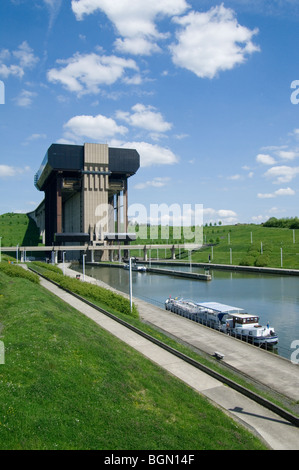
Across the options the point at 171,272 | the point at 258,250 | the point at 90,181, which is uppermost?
the point at 90,181

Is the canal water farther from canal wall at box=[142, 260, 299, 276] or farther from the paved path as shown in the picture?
the paved path

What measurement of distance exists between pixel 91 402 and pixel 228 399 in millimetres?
7786

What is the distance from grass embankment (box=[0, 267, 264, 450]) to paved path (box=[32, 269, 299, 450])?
3.84 ft

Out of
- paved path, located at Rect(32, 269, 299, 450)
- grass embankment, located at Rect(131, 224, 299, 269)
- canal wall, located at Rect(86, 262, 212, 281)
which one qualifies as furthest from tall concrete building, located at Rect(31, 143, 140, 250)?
paved path, located at Rect(32, 269, 299, 450)

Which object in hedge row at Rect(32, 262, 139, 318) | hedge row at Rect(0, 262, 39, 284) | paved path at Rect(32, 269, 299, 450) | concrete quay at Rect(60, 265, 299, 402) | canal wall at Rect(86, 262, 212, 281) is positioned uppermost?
Result: hedge row at Rect(0, 262, 39, 284)

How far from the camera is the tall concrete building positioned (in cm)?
15450

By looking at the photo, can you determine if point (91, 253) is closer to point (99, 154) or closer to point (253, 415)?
point (99, 154)

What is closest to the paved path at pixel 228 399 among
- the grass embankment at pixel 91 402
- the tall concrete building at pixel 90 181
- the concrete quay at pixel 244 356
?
the grass embankment at pixel 91 402

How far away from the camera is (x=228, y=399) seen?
19.1 meters

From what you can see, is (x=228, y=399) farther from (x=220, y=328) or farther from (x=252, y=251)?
(x=252, y=251)

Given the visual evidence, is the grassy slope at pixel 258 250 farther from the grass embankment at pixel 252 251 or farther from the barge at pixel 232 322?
the barge at pixel 232 322

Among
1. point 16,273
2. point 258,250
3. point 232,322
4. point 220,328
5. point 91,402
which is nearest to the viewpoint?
point 91,402

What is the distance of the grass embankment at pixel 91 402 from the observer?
41.9 feet

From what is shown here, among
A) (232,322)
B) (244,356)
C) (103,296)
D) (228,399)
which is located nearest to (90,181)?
(103,296)
